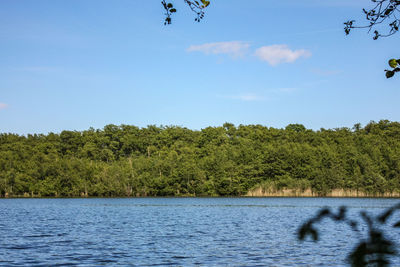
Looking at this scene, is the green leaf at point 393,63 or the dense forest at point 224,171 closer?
the green leaf at point 393,63

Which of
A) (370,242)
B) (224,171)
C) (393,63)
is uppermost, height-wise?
(224,171)

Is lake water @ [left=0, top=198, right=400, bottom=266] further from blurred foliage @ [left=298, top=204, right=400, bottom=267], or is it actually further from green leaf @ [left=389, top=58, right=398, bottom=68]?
blurred foliage @ [left=298, top=204, right=400, bottom=267]

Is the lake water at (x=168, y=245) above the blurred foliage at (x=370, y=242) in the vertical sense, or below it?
below

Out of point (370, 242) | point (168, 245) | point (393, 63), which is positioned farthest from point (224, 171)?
point (370, 242)

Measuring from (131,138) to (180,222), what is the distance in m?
111

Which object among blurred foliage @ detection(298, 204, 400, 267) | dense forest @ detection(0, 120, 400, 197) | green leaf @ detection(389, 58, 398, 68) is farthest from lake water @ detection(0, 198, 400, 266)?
dense forest @ detection(0, 120, 400, 197)

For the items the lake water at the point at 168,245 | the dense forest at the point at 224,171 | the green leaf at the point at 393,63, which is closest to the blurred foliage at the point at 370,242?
the green leaf at the point at 393,63

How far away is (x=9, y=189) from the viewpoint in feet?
341

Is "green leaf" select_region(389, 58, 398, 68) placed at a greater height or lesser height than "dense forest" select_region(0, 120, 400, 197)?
lesser

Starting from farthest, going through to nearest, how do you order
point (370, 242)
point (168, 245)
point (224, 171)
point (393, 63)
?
point (224, 171) → point (168, 245) → point (393, 63) → point (370, 242)

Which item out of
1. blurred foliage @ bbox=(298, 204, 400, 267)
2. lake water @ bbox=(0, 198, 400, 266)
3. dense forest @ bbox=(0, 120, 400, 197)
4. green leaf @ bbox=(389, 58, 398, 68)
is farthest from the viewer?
dense forest @ bbox=(0, 120, 400, 197)

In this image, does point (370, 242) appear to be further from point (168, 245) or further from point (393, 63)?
point (168, 245)

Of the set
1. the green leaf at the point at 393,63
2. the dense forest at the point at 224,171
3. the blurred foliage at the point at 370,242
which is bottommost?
the blurred foliage at the point at 370,242

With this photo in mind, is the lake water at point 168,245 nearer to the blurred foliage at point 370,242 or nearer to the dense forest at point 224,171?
the blurred foliage at point 370,242
